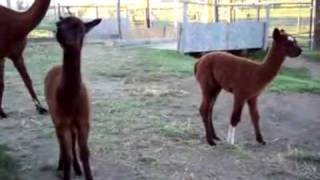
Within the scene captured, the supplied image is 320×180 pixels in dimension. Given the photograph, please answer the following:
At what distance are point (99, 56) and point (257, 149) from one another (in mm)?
7315

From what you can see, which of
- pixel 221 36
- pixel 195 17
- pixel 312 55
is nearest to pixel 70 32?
pixel 221 36

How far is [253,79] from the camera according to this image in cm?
Result: 551

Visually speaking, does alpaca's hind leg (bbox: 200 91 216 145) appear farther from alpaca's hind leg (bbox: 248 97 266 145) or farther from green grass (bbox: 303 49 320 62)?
green grass (bbox: 303 49 320 62)

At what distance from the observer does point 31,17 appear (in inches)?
178

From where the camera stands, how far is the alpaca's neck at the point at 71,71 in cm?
384

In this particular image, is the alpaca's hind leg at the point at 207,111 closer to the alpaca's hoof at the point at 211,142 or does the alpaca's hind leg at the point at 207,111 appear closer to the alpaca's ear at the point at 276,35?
the alpaca's hoof at the point at 211,142

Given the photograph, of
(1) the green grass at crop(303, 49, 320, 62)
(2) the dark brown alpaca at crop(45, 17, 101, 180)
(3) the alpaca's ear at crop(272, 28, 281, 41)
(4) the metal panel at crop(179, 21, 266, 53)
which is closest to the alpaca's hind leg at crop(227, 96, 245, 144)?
(3) the alpaca's ear at crop(272, 28, 281, 41)

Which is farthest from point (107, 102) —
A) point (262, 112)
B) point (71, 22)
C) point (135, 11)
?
point (135, 11)

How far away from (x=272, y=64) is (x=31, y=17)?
7.67 ft

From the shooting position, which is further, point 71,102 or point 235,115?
point 235,115

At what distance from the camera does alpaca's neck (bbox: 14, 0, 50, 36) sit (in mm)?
4473

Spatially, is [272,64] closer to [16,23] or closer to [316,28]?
[16,23]

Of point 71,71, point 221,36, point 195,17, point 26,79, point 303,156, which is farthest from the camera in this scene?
point 195,17

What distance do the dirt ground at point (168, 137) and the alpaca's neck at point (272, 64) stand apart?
0.68 meters
